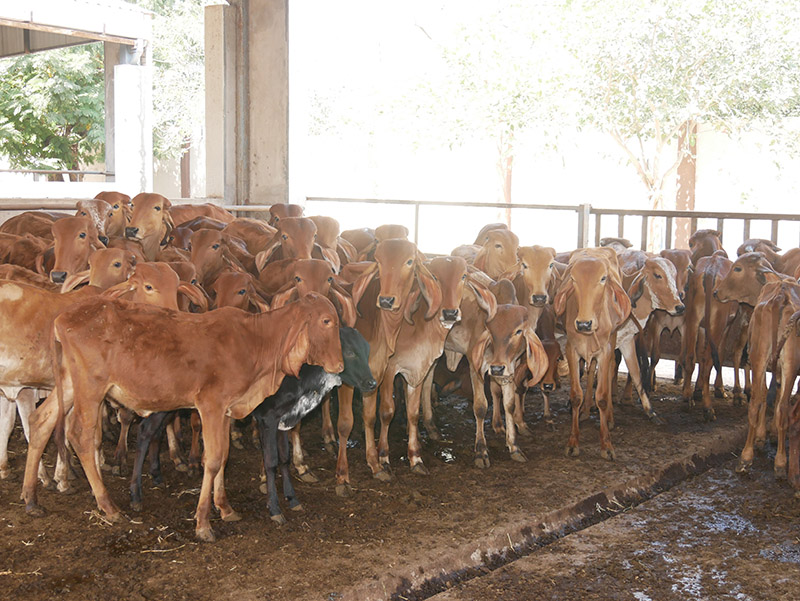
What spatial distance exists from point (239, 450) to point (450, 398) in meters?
2.86

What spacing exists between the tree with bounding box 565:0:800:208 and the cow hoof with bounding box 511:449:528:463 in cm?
1323

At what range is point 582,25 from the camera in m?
19.0

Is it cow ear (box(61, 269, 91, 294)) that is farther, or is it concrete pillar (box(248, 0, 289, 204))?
concrete pillar (box(248, 0, 289, 204))

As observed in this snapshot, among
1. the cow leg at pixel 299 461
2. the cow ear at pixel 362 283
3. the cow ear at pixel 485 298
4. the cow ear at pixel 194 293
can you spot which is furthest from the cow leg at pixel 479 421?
the cow ear at pixel 194 293

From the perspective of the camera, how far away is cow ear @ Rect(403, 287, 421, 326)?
6.55 meters

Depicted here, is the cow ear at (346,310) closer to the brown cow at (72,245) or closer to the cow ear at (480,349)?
the cow ear at (480,349)

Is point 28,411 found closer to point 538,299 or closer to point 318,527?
point 318,527

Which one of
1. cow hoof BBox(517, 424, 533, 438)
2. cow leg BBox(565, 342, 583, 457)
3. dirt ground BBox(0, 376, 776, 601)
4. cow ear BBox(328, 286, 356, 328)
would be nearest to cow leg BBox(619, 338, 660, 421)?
dirt ground BBox(0, 376, 776, 601)

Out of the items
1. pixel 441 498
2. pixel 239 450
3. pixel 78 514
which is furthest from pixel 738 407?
pixel 78 514

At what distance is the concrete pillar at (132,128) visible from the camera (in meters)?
15.7

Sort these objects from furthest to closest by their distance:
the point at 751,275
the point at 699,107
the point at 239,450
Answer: the point at 699,107 < the point at 751,275 < the point at 239,450

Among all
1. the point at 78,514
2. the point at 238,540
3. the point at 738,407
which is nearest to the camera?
the point at 238,540

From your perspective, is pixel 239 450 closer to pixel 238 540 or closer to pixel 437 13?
pixel 238 540

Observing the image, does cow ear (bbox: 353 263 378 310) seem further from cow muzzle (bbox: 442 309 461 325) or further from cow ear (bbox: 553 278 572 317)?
cow ear (bbox: 553 278 572 317)
